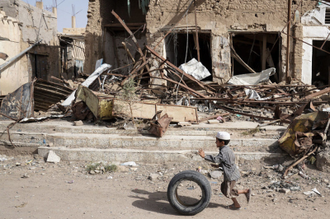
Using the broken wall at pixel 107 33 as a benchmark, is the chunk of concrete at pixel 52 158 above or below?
below

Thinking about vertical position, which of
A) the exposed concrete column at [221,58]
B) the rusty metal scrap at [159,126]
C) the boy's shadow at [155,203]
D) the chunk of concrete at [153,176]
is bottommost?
the boy's shadow at [155,203]

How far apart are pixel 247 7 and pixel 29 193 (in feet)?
30.2

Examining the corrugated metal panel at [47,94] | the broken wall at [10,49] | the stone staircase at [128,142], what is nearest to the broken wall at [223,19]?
the corrugated metal panel at [47,94]

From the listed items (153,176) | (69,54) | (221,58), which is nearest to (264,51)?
(221,58)

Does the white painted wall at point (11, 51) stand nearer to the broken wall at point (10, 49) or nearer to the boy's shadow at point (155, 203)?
the broken wall at point (10, 49)

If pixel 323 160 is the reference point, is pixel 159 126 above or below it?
above

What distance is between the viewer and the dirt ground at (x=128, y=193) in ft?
12.4

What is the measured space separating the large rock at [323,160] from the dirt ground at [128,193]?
0.12 meters

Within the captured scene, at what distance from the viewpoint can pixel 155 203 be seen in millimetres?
4125

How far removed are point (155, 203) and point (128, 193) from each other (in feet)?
1.86

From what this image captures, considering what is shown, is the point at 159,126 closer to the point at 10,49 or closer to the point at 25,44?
the point at 10,49

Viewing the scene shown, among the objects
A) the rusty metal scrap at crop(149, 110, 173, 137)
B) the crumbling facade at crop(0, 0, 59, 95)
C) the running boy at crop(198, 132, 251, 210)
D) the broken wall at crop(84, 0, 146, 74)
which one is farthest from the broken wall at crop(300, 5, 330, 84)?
the crumbling facade at crop(0, 0, 59, 95)

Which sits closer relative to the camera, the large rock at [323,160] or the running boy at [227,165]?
the running boy at [227,165]

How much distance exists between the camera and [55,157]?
19.3ft
